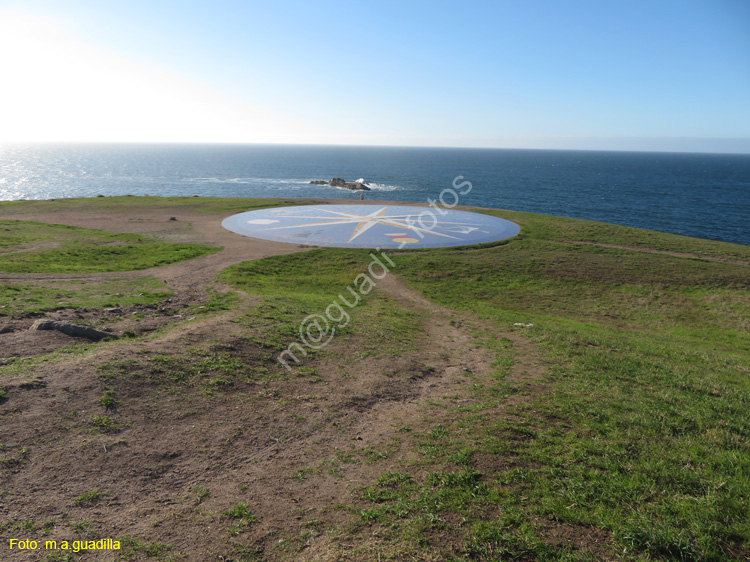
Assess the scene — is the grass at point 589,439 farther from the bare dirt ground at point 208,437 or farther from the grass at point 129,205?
the grass at point 129,205

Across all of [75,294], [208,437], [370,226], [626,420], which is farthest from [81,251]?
[626,420]

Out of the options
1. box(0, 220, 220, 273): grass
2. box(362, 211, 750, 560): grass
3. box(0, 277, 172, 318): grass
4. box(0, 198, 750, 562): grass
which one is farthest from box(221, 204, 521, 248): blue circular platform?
box(0, 277, 172, 318): grass

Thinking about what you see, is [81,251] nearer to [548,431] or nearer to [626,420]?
[548,431]

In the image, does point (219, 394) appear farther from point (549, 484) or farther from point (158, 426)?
point (549, 484)

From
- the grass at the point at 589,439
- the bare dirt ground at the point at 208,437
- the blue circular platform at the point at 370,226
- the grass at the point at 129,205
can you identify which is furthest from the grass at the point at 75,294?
the grass at the point at 129,205

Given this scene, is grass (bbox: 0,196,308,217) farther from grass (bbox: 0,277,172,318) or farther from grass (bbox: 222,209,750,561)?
grass (bbox: 222,209,750,561)
